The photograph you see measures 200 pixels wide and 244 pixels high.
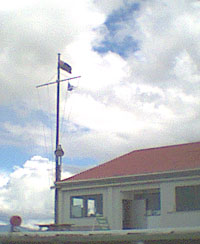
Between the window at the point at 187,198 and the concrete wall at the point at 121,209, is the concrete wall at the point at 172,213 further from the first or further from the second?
the window at the point at 187,198

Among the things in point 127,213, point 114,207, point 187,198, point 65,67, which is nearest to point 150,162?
point 127,213

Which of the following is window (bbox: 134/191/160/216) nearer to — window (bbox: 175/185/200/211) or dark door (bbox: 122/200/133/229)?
dark door (bbox: 122/200/133/229)

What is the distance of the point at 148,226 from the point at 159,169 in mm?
2847

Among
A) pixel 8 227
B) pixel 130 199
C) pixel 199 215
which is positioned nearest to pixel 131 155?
pixel 130 199

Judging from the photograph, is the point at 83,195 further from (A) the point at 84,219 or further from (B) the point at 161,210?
Answer: (B) the point at 161,210

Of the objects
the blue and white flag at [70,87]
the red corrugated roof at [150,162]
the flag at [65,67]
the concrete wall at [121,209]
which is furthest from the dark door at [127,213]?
the flag at [65,67]

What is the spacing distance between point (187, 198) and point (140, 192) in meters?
3.32

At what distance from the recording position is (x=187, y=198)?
67.3ft

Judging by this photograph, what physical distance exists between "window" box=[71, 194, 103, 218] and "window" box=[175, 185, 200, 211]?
14.4 ft

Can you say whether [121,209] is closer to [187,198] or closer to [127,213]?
[127,213]

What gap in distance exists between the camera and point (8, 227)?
10.9 meters

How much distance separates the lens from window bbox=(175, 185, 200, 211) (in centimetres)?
2027

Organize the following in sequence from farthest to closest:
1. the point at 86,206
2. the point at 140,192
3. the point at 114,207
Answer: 1. the point at 86,206
2. the point at 140,192
3. the point at 114,207

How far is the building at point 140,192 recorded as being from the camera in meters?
20.5
